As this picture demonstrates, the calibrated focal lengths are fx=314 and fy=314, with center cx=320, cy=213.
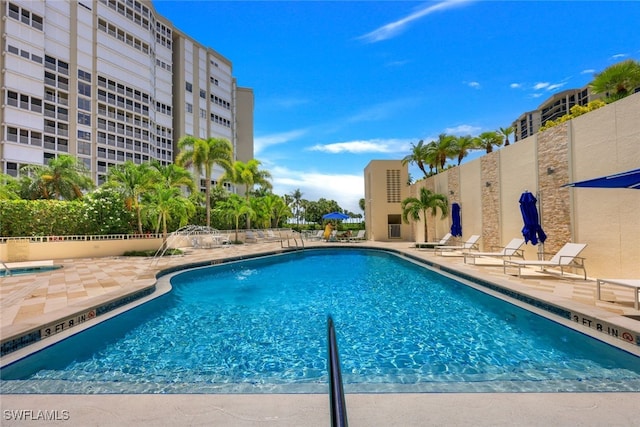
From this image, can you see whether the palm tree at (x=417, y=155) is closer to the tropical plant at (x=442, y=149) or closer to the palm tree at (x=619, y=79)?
the tropical plant at (x=442, y=149)

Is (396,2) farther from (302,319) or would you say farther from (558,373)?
(558,373)

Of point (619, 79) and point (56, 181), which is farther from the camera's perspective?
point (56, 181)

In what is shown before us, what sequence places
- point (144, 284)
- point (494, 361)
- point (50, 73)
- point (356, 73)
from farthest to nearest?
point (50, 73), point (356, 73), point (144, 284), point (494, 361)

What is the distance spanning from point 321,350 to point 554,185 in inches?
357

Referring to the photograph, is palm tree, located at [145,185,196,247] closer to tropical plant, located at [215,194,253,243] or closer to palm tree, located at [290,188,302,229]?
tropical plant, located at [215,194,253,243]

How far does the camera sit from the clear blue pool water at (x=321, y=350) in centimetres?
322

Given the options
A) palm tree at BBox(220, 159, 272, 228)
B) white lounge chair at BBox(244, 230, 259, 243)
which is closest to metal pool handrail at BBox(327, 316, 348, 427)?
white lounge chair at BBox(244, 230, 259, 243)

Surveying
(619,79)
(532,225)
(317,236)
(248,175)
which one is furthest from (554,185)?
(248,175)

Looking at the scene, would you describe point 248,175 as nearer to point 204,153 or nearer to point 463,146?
point 204,153

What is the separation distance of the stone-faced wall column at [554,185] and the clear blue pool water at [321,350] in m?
4.06

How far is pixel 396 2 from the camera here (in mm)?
10078

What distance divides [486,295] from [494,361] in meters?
3.42

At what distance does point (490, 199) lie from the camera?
43.2 ft

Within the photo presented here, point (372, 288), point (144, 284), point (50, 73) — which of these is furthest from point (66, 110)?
point (372, 288)
